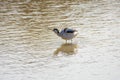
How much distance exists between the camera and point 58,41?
14734mm

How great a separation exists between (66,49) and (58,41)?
0.95m

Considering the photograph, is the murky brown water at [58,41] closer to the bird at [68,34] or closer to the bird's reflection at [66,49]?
the bird's reflection at [66,49]

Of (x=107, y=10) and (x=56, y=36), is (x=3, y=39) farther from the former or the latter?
(x=107, y=10)

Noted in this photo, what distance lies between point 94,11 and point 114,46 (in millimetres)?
5719

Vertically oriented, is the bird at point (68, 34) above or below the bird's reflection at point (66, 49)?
above

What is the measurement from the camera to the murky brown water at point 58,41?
11.4m

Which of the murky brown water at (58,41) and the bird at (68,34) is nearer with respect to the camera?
the murky brown water at (58,41)

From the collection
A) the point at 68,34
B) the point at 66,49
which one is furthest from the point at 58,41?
the point at 66,49

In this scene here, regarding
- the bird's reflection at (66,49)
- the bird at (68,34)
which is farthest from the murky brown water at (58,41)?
the bird at (68,34)

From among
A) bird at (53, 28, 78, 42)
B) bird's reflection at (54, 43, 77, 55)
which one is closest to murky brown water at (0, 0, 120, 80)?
bird's reflection at (54, 43, 77, 55)

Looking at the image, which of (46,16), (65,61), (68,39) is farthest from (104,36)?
(46,16)

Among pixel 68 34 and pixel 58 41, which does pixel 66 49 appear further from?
pixel 58 41

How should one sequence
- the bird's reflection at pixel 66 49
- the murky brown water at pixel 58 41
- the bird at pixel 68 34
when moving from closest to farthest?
the murky brown water at pixel 58 41
the bird's reflection at pixel 66 49
the bird at pixel 68 34

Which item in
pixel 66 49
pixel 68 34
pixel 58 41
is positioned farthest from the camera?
pixel 58 41
